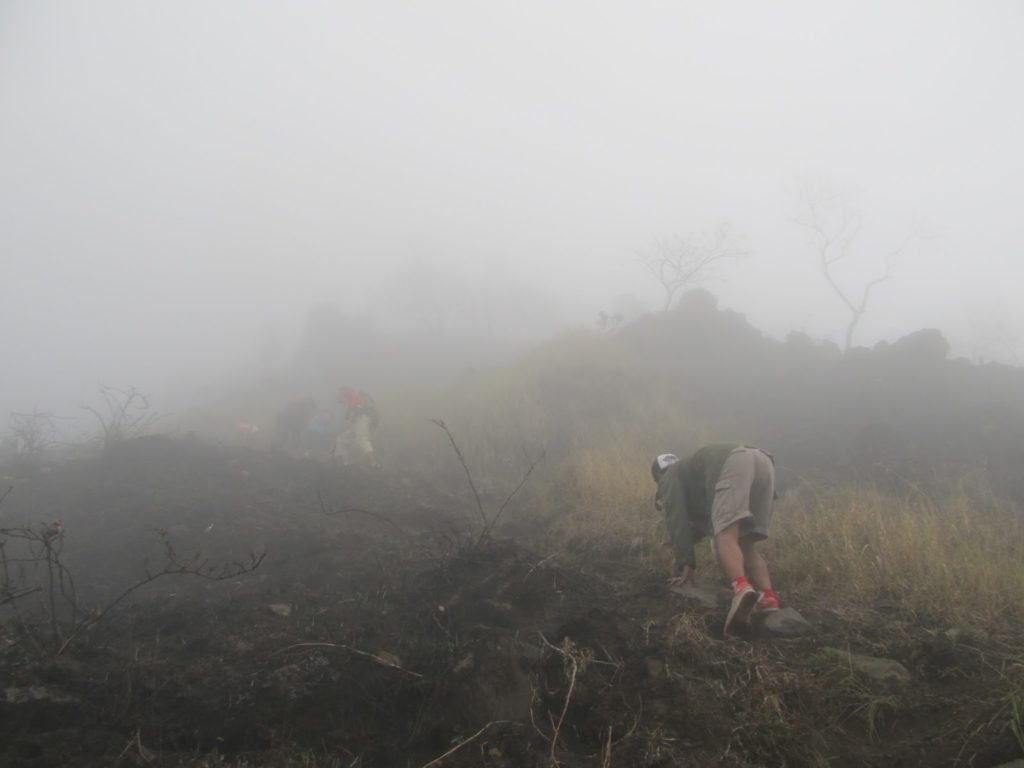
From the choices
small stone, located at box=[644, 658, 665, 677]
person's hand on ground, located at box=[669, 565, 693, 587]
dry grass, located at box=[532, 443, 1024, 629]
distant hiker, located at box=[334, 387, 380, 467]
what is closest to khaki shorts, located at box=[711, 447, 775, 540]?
person's hand on ground, located at box=[669, 565, 693, 587]

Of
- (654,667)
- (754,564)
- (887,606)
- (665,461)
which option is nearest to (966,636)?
(887,606)

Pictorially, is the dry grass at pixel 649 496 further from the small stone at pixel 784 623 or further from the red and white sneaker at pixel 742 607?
the red and white sneaker at pixel 742 607

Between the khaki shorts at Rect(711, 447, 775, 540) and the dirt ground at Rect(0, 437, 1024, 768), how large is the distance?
563 millimetres

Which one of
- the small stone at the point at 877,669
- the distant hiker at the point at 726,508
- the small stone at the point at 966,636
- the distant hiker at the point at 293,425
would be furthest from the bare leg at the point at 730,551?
the distant hiker at the point at 293,425

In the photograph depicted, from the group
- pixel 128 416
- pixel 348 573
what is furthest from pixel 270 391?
pixel 348 573

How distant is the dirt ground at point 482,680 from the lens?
2125 mm

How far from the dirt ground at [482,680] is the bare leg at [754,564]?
281 mm

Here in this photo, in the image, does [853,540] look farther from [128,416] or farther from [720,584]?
[128,416]

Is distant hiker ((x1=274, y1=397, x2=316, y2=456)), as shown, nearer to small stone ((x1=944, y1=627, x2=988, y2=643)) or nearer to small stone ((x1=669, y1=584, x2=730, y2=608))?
small stone ((x1=669, y1=584, x2=730, y2=608))

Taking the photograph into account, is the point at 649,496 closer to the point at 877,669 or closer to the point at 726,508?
the point at 726,508

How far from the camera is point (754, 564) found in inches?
146

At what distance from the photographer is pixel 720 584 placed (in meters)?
3.94

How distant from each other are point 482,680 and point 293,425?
37.9ft

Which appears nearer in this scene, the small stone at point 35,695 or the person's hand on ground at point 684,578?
the small stone at point 35,695
